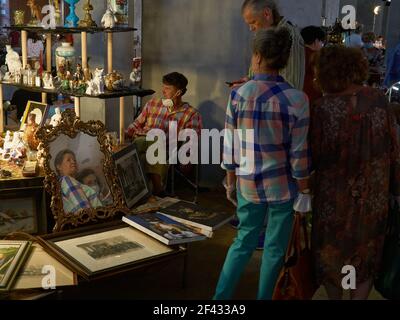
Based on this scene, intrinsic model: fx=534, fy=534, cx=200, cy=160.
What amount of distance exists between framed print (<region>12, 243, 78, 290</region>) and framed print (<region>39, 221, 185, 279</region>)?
0.03 metres

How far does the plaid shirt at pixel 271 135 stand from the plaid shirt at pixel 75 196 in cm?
92

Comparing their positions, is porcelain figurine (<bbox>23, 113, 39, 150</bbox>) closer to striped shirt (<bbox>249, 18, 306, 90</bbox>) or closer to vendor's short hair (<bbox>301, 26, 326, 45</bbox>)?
striped shirt (<bbox>249, 18, 306, 90</bbox>)

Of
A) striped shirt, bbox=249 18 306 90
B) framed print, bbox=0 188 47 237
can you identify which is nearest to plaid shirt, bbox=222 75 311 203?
striped shirt, bbox=249 18 306 90

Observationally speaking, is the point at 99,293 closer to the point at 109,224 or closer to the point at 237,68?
the point at 109,224

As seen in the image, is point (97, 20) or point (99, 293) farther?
point (97, 20)

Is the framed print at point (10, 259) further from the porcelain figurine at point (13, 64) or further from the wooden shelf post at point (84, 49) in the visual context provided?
the porcelain figurine at point (13, 64)

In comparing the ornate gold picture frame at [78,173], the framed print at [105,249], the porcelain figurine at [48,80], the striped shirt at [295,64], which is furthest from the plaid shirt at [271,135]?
the porcelain figurine at [48,80]

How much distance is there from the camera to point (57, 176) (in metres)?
2.76

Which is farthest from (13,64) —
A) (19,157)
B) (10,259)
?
(10,259)

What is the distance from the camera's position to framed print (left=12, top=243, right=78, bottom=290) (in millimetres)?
2184

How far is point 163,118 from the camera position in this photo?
13.2 feet

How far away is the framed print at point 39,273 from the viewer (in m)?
2.18

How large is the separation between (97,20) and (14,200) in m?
1.43
